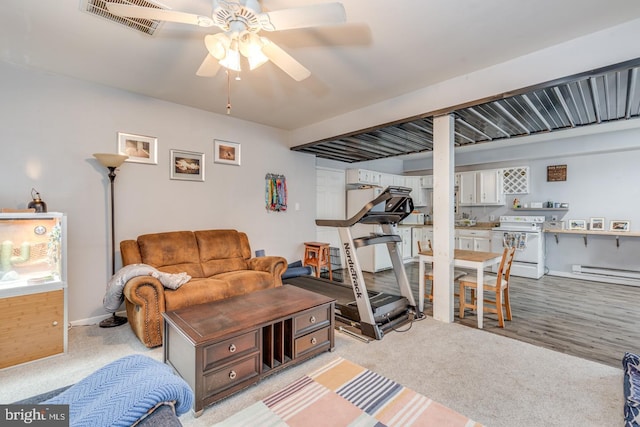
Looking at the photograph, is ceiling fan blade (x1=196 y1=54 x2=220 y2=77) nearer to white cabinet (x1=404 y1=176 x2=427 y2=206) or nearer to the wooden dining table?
the wooden dining table

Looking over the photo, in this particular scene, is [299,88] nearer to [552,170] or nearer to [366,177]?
[366,177]

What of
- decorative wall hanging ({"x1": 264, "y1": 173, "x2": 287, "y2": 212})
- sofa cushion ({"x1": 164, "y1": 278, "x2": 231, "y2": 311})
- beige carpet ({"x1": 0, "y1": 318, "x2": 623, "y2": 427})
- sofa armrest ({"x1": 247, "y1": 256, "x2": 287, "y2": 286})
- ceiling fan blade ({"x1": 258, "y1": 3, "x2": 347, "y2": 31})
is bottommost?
beige carpet ({"x1": 0, "y1": 318, "x2": 623, "y2": 427})

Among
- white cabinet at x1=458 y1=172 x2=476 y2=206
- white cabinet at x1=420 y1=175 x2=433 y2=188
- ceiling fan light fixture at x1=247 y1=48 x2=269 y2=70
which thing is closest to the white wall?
ceiling fan light fixture at x1=247 y1=48 x2=269 y2=70


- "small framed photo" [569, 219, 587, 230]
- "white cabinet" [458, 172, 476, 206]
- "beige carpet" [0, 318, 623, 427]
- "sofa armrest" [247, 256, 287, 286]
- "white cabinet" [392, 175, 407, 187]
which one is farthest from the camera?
"white cabinet" [392, 175, 407, 187]

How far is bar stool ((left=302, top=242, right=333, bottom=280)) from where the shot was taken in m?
4.93

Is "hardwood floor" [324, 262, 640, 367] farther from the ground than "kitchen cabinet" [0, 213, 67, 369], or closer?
closer

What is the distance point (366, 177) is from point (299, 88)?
3.28 metres

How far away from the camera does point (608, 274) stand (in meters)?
5.06

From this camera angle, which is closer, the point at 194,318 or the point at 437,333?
the point at 194,318

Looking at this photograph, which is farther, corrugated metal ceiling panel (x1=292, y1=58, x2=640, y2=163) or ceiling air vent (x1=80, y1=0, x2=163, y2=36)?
corrugated metal ceiling panel (x1=292, y1=58, x2=640, y2=163)

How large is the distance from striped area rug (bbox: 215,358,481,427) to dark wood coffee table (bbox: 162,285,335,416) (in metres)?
0.21

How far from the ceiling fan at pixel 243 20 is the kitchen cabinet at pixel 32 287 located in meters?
2.04

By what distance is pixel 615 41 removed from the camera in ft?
7.25

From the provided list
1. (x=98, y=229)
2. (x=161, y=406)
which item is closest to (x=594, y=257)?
(x=161, y=406)
